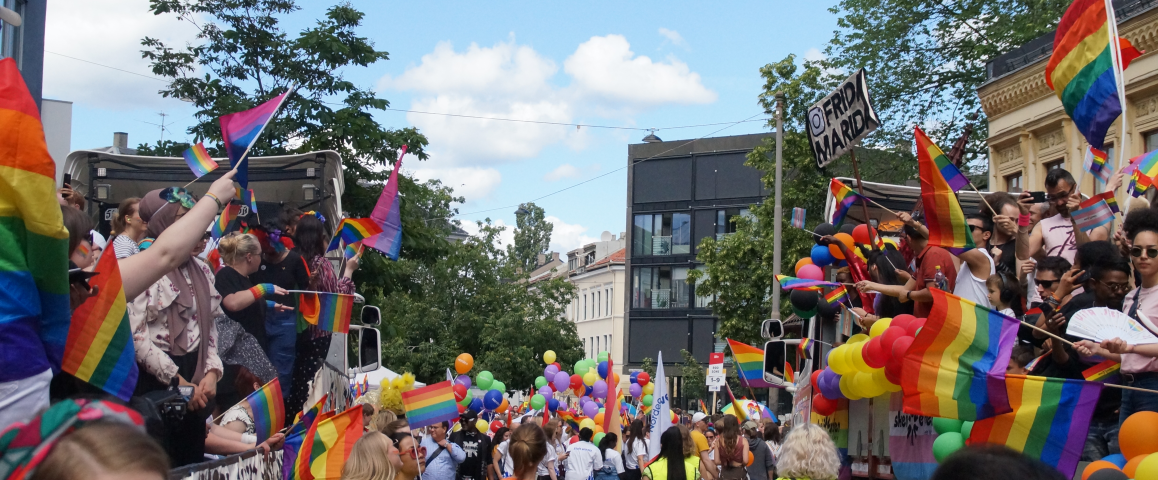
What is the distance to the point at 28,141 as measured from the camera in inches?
136

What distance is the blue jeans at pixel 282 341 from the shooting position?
8.01 metres

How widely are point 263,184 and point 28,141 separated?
812 cm

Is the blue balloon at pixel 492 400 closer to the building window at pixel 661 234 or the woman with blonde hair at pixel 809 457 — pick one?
the woman with blonde hair at pixel 809 457

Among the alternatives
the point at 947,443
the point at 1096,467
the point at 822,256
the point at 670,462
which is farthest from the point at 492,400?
the point at 1096,467

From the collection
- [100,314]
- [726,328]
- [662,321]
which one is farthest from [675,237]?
[100,314]

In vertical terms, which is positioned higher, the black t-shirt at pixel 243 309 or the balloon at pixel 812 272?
the balloon at pixel 812 272

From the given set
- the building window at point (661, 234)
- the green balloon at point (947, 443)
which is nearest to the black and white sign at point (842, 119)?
the green balloon at point (947, 443)

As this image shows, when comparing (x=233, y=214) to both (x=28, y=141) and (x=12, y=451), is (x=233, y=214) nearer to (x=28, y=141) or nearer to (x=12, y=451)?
(x=28, y=141)

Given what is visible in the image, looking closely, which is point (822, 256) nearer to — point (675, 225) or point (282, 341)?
point (282, 341)

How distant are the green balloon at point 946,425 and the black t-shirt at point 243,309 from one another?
4234 millimetres

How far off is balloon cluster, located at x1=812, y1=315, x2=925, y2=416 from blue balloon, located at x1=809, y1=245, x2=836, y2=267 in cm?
195

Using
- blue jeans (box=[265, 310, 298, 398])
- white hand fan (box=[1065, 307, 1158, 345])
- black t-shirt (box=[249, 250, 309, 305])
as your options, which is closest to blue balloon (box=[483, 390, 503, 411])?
black t-shirt (box=[249, 250, 309, 305])

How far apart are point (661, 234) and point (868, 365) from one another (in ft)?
185

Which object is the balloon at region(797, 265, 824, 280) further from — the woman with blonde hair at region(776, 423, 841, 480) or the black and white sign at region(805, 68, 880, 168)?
the woman with blonde hair at region(776, 423, 841, 480)
